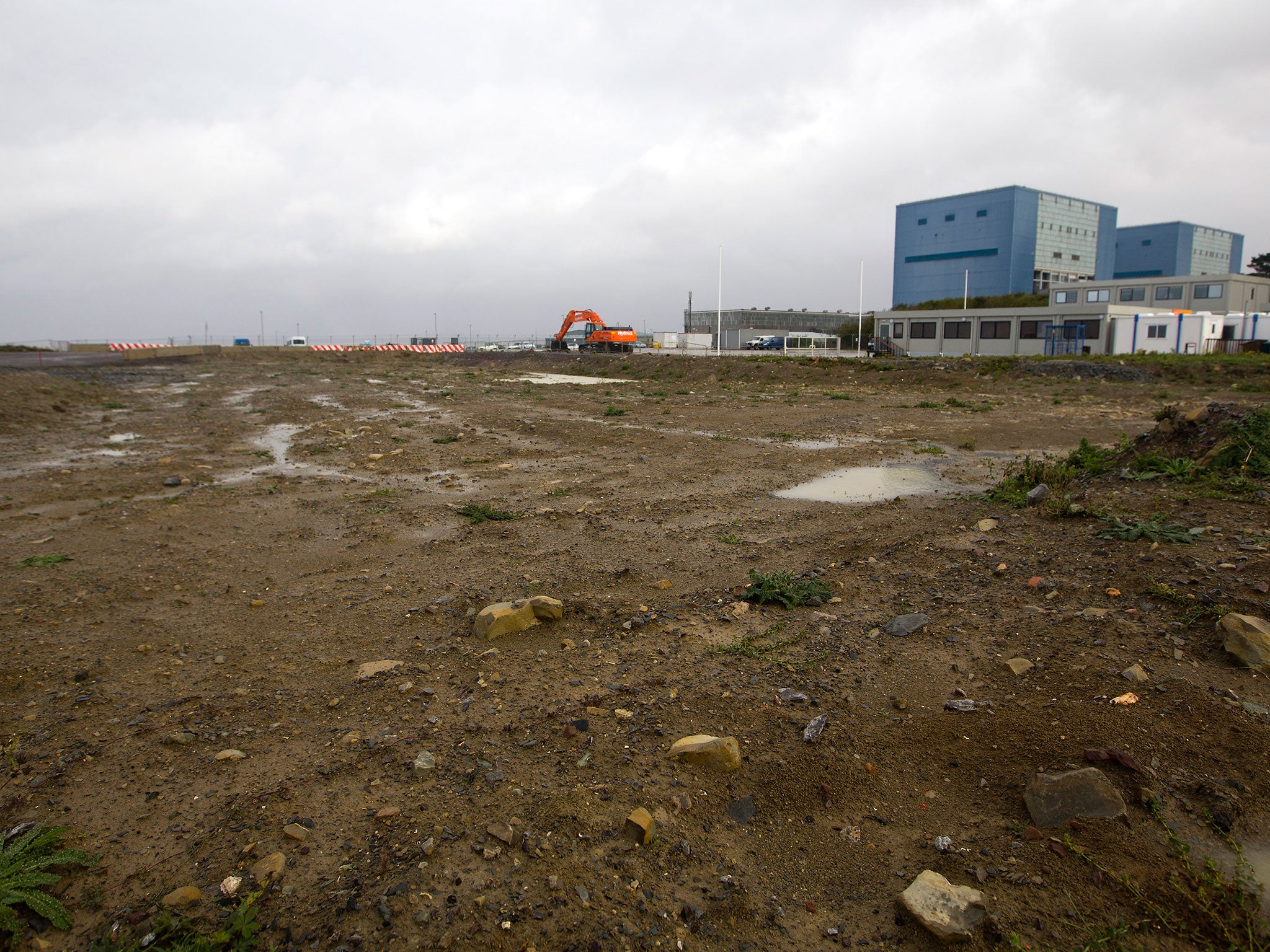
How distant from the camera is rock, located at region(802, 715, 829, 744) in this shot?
3680mm

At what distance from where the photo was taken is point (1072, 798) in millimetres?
3018

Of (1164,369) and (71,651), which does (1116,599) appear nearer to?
(71,651)

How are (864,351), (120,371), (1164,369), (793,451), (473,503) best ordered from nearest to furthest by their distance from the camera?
(473,503)
(793,451)
(1164,369)
(120,371)
(864,351)

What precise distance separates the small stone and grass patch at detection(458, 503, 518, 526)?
18.5 ft

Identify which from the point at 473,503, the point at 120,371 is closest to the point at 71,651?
the point at 473,503

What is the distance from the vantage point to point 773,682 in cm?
423

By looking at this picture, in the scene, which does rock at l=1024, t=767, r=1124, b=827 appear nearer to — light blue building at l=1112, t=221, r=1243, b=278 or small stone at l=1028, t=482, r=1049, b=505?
small stone at l=1028, t=482, r=1049, b=505

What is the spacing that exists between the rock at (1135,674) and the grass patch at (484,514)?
5.93 metres

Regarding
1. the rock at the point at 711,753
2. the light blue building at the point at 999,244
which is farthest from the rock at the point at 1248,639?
the light blue building at the point at 999,244

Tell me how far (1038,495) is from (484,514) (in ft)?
19.9

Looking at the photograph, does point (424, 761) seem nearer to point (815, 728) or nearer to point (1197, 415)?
Result: point (815, 728)

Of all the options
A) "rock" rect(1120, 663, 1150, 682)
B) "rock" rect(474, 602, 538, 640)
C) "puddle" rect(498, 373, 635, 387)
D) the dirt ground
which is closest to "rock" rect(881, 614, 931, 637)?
the dirt ground

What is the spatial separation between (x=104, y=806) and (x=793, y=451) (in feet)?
36.4

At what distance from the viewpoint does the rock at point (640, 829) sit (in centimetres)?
297
